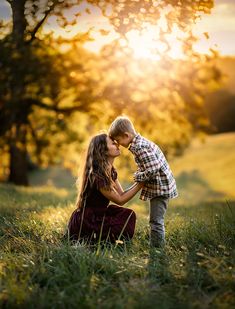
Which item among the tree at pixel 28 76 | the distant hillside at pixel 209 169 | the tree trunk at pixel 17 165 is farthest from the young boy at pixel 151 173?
the distant hillside at pixel 209 169

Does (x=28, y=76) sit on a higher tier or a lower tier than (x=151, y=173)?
higher

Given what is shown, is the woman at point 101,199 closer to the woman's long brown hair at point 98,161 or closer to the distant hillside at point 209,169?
the woman's long brown hair at point 98,161

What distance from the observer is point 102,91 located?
42.5ft

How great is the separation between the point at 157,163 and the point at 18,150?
1136 cm

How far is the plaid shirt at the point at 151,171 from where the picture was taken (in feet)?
17.8

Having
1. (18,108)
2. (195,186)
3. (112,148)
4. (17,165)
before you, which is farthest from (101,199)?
(195,186)

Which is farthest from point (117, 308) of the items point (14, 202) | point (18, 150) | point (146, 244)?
point (18, 150)

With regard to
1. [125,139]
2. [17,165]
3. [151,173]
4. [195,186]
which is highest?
[125,139]

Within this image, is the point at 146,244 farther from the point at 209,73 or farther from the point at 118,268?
the point at 209,73

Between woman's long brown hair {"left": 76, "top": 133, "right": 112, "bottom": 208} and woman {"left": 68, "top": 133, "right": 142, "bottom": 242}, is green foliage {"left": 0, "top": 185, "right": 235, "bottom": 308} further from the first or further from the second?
woman's long brown hair {"left": 76, "top": 133, "right": 112, "bottom": 208}

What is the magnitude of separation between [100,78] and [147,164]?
8.09 meters

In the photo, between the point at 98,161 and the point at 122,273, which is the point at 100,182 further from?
the point at 122,273

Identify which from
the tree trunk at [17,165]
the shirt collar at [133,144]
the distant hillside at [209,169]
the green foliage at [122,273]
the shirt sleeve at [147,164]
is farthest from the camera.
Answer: the distant hillside at [209,169]

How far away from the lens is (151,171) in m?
5.39
